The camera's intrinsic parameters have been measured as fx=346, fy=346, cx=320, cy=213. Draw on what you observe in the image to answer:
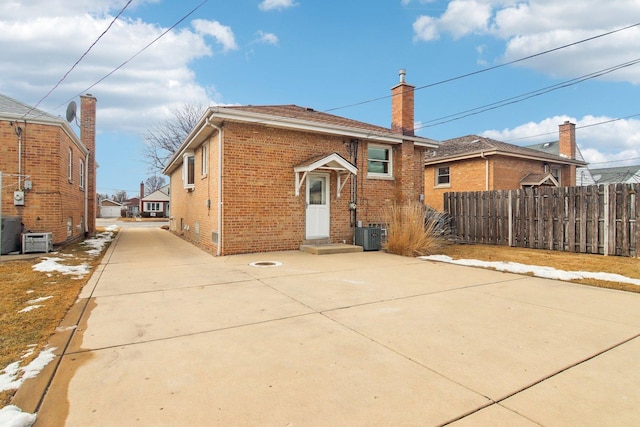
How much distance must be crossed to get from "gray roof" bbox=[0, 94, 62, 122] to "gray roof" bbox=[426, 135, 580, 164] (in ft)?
58.0

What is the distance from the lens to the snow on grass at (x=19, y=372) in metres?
2.53

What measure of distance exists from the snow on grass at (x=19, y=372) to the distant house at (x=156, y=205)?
5201cm

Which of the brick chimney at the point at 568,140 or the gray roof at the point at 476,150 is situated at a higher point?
the brick chimney at the point at 568,140

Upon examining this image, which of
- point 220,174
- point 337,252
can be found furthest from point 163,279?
point 337,252

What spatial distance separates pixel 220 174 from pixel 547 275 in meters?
8.00

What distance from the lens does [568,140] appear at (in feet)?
74.6

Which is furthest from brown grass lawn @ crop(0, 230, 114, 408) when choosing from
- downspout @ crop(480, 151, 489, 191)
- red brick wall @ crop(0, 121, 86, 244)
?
downspout @ crop(480, 151, 489, 191)

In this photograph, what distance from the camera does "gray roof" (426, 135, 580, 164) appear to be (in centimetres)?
1806

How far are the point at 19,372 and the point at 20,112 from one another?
34.1 feet

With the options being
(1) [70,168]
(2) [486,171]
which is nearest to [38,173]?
(1) [70,168]

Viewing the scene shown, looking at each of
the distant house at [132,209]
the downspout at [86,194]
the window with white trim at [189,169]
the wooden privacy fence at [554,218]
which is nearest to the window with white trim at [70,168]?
the downspout at [86,194]

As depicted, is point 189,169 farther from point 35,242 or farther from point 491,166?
point 491,166

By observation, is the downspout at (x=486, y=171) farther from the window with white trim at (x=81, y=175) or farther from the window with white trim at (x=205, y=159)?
the window with white trim at (x=81, y=175)

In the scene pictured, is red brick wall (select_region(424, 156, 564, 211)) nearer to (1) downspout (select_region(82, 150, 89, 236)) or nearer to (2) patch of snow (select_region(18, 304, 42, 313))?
(1) downspout (select_region(82, 150, 89, 236))
